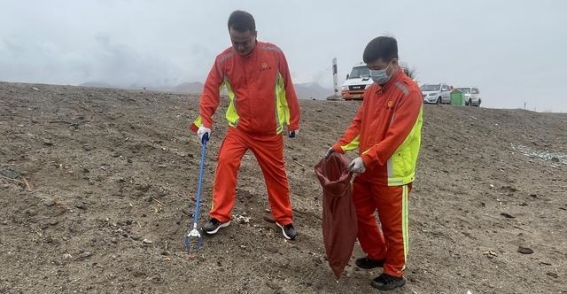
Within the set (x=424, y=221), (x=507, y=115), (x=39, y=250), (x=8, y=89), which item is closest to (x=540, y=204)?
(x=424, y=221)

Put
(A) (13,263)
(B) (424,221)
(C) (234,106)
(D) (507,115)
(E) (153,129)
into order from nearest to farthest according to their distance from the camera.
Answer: (A) (13,263) < (C) (234,106) < (B) (424,221) < (E) (153,129) < (D) (507,115)

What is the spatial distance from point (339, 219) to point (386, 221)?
349mm

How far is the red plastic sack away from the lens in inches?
134

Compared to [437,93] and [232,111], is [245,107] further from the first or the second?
[437,93]

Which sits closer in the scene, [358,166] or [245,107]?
[358,166]

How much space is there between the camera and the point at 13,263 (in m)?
3.24

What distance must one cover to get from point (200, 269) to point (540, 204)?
18.3 feet

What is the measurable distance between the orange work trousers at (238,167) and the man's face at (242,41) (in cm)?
65

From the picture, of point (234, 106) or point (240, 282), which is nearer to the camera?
point (240, 282)

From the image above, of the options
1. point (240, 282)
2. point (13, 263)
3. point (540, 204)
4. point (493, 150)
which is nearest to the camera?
point (13, 263)

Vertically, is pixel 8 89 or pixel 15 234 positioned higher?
pixel 8 89

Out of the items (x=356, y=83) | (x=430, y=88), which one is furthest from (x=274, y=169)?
(x=430, y=88)

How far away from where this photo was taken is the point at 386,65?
11.3 feet

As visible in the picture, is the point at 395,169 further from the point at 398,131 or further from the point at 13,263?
the point at 13,263
